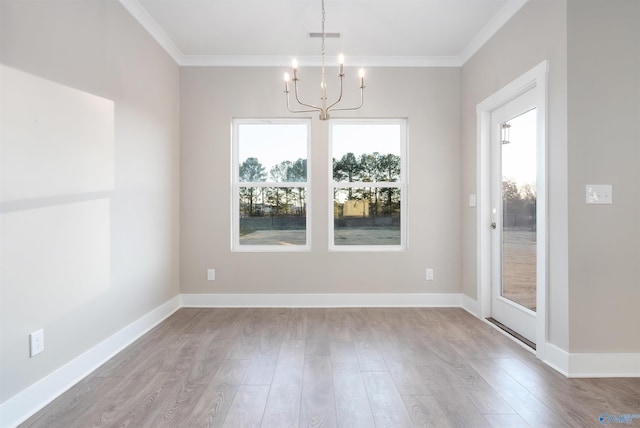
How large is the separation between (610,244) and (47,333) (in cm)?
355

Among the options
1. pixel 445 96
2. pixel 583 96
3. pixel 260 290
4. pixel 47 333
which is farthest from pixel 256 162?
pixel 583 96

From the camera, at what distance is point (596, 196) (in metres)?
2.34

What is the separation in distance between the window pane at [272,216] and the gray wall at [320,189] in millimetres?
185

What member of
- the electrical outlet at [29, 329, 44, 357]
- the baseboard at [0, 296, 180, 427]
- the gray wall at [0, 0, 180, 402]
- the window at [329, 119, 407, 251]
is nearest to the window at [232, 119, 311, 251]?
the window at [329, 119, 407, 251]

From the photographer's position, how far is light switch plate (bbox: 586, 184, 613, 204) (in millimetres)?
2340

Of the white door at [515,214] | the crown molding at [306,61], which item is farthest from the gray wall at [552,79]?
the crown molding at [306,61]

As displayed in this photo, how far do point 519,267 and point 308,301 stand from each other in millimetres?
2161

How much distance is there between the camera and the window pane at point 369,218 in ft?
13.7

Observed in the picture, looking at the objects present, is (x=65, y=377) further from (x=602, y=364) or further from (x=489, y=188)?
(x=489, y=188)

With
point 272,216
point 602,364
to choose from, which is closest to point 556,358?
point 602,364

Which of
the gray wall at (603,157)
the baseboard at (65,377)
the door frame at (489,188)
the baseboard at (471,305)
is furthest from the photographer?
the baseboard at (471,305)

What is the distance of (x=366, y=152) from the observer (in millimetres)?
4164

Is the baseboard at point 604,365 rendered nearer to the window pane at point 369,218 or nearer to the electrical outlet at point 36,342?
the window pane at point 369,218

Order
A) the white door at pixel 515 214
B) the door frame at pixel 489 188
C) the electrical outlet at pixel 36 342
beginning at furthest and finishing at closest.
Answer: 1. the white door at pixel 515 214
2. the door frame at pixel 489 188
3. the electrical outlet at pixel 36 342
